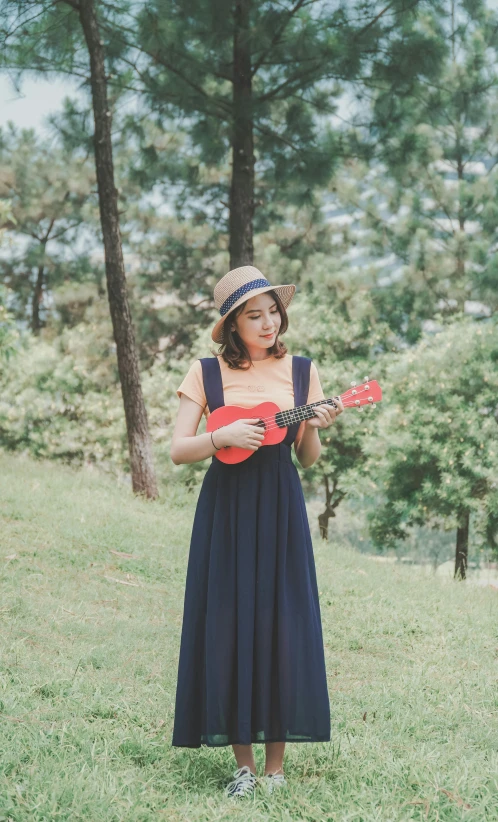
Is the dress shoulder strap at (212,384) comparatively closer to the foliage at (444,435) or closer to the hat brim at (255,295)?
the hat brim at (255,295)

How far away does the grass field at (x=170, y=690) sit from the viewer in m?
2.38

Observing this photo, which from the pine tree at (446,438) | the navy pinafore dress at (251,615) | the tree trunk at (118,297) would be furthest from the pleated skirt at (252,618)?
the pine tree at (446,438)

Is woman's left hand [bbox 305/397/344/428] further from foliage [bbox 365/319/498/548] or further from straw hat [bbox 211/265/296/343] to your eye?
foliage [bbox 365/319/498/548]

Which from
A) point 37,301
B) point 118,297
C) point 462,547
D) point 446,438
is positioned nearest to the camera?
point 118,297

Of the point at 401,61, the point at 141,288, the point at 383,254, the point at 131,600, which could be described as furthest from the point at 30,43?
the point at 141,288

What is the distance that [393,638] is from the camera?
4.53 m

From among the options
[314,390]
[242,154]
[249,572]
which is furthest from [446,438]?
[249,572]

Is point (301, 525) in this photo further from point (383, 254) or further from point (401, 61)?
point (383, 254)

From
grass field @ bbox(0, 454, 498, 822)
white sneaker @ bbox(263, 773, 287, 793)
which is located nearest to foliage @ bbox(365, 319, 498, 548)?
grass field @ bbox(0, 454, 498, 822)

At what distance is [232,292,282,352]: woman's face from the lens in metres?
2.50

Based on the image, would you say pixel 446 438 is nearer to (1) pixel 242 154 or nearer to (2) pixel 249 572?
(1) pixel 242 154

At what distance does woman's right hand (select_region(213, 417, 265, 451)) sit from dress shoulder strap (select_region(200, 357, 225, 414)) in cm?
13

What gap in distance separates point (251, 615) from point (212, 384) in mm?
699

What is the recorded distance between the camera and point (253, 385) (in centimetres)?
252
